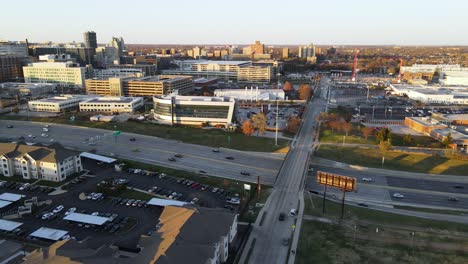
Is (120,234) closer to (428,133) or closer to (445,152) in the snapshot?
(445,152)

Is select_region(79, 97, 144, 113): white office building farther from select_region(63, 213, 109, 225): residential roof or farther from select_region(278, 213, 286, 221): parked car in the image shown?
select_region(278, 213, 286, 221): parked car

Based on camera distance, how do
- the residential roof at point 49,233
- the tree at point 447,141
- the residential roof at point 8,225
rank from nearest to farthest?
the residential roof at point 49,233
the residential roof at point 8,225
the tree at point 447,141

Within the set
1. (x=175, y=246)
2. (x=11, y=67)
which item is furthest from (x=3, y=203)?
(x=11, y=67)

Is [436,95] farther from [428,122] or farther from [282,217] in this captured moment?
[282,217]

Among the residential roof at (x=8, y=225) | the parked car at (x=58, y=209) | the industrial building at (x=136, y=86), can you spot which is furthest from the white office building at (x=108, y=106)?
the residential roof at (x=8, y=225)

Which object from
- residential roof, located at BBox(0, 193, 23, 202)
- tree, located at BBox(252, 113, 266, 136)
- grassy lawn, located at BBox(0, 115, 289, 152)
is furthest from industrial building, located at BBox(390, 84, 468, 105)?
residential roof, located at BBox(0, 193, 23, 202)

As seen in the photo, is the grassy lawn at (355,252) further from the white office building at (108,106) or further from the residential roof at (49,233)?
the white office building at (108,106)
